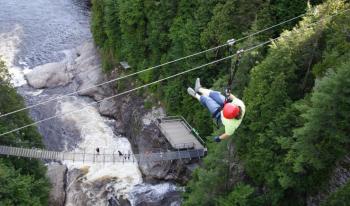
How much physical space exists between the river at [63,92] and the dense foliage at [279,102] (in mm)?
6312

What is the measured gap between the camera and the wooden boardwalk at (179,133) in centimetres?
2527

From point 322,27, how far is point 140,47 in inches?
718

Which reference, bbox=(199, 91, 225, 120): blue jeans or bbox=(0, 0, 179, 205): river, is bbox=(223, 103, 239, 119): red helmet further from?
bbox=(0, 0, 179, 205): river

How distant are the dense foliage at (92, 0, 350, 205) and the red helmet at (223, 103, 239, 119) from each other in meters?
4.34

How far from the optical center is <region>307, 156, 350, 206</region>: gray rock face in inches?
633

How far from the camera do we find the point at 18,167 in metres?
23.4

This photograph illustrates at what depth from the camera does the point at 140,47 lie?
33.4 m

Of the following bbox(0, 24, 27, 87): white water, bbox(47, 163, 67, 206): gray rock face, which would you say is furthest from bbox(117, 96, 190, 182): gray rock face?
bbox(0, 24, 27, 87): white water

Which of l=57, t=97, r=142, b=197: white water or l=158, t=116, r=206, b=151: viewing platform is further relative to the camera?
l=57, t=97, r=142, b=197: white water

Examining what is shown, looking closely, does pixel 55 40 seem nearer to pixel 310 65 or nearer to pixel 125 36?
pixel 125 36

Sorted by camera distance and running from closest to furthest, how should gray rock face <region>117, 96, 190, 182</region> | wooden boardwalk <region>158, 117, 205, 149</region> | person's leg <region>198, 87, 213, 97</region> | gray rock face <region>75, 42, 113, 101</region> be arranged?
1. person's leg <region>198, 87, 213, 97</region>
2. wooden boardwalk <region>158, 117, 205, 149</region>
3. gray rock face <region>117, 96, 190, 182</region>
4. gray rock face <region>75, 42, 113, 101</region>

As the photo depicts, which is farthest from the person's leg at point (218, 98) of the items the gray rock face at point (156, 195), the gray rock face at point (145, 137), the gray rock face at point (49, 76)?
the gray rock face at point (49, 76)

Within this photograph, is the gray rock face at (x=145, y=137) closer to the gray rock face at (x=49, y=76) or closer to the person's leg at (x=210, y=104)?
the gray rock face at (x=49, y=76)

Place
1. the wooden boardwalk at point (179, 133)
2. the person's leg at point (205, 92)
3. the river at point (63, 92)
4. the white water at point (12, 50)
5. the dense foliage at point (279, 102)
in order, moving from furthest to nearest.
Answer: the white water at point (12, 50) → the river at point (63, 92) → the wooden boardwalk at point (179, 133) → the dense foliage at point (279, 102) → the person's leg at point (205, 92)
